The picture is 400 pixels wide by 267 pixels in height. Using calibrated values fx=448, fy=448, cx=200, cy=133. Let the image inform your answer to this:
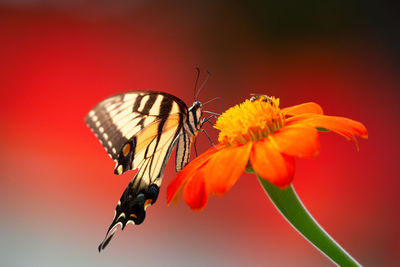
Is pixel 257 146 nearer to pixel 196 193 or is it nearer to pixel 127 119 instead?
pixel 196 193

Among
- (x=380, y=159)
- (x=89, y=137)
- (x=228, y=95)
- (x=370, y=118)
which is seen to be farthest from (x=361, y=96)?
(x=89, y=137)

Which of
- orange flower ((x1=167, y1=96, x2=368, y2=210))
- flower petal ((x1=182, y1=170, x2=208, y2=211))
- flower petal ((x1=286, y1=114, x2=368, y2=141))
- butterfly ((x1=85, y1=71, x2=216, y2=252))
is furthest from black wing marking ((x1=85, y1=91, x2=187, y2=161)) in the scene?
flower petal ((x1=286, y1=114, x2=368, y2=141))

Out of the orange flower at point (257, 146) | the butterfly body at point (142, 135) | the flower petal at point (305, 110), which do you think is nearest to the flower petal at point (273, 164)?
the orange flower at point (257, 146)

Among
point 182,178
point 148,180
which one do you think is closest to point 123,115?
point 148,180

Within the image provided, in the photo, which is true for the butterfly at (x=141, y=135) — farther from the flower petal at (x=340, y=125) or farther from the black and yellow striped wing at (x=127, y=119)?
the flower petal at (x=340, y=125)

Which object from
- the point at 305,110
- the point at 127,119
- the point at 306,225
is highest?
the point at 127,119

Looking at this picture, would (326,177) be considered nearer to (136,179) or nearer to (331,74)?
(331,74)

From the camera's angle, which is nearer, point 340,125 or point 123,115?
point 340,125
